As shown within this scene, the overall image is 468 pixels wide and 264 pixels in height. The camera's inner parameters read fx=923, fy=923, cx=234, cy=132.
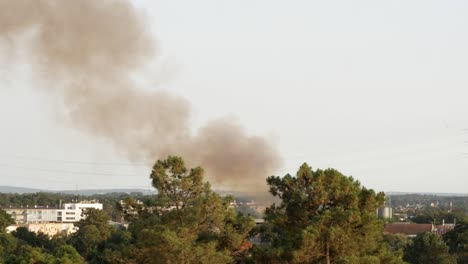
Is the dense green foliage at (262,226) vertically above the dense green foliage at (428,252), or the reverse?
the dense green foliage at (262,226)

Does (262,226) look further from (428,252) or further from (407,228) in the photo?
(407,228)

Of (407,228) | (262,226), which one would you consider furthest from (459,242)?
(407,228)

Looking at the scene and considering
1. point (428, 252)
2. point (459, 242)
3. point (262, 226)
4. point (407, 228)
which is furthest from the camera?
point (407, 228)

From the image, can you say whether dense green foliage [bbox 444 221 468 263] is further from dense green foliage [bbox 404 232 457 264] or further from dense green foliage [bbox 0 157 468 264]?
dense green foliage [bbox 0 157 468 264]

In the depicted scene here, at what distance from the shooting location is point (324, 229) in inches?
1859

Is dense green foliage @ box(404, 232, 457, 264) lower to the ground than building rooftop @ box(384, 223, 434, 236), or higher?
higher

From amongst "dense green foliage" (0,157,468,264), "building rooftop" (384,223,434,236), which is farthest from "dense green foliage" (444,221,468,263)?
"building rooftop" (384,223,434,236)

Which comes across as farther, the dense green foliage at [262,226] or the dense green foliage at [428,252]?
the dense green foliage at [428,252]

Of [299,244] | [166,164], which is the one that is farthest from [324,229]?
[166,164]

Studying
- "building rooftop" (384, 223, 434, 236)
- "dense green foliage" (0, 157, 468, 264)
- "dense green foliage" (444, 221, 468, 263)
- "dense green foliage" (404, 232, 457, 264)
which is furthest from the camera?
"building rooftop" (384, 223, 434, 236)

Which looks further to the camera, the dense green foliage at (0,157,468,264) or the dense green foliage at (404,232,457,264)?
the dense green foliage at (404,232,457,264)

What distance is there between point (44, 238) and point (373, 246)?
3995 inches

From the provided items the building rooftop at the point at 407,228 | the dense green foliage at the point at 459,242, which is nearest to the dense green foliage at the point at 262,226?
the dense green foliage at the point at 459,242

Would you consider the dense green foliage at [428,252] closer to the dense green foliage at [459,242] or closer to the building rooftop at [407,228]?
the dense green foliage at [459,242]
